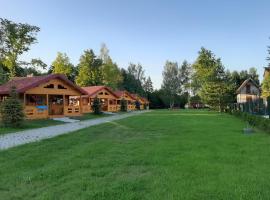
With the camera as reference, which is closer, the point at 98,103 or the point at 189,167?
the point at 189,167

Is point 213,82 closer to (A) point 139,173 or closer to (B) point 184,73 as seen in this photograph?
(A) point 139,173

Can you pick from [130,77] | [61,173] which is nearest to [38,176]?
[61,173]

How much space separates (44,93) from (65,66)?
30959 millimetres

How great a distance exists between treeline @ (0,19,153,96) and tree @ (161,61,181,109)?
834 cm

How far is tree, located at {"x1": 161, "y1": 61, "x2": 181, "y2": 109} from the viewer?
94.4 m

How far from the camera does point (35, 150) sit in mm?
10047

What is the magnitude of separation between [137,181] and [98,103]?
1265 inches

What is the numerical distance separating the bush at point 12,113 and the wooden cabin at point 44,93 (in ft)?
18.9

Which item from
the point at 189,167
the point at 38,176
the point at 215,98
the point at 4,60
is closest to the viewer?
the point at 38,176

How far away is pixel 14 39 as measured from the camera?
118ft

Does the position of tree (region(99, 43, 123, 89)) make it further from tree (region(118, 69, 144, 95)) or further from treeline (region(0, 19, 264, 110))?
tree (region(118, 69, 144, 95))

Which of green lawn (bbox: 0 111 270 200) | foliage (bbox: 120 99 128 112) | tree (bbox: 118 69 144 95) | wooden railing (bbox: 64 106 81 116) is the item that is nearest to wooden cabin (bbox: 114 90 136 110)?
foliage (bbox: 120 99 128 112)

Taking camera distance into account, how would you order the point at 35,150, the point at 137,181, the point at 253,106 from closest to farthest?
the point at 137,181 → the point at 35,150 → the point at 253,106

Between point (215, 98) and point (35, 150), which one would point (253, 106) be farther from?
point (215, 98)
